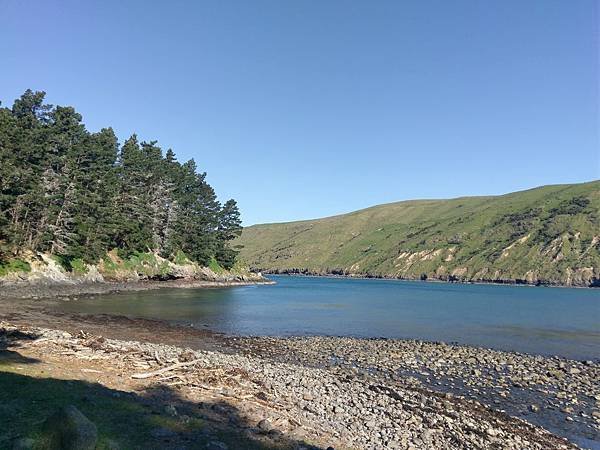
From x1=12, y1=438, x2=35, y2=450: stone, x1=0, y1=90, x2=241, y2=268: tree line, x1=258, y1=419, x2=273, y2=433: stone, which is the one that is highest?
x1=0, y1=90, x2=241, y2=268: tree line

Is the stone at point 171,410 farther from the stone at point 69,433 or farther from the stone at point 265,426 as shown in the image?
the stone at point 69,433

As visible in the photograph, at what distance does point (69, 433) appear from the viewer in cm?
952

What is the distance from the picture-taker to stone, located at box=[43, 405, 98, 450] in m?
9.49

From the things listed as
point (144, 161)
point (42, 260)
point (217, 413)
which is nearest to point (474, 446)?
point (217, 413)

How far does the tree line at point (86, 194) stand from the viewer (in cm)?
6512

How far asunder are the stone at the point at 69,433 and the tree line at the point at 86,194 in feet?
200

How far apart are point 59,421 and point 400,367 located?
80.8 feet

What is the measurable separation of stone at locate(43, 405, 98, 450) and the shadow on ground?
11.2 inches

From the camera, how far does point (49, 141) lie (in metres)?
77.3

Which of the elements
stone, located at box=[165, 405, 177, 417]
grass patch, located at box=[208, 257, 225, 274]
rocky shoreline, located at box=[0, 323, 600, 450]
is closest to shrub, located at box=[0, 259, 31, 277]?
rocky shoreline, located at box=[0, 323, 600, 450]

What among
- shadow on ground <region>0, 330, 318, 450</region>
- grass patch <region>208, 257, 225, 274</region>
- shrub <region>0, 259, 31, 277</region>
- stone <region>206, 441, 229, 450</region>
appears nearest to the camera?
shadow on ground <region>0, 330, 318, 450</region>

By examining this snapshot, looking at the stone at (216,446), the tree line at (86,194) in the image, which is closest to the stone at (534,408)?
the stone at (216,446)

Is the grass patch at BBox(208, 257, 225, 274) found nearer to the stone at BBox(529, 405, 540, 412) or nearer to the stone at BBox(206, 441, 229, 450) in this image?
the stone at BBox(529, 405, 540, 412)

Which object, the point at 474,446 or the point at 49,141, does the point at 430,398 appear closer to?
the point at 474,446
